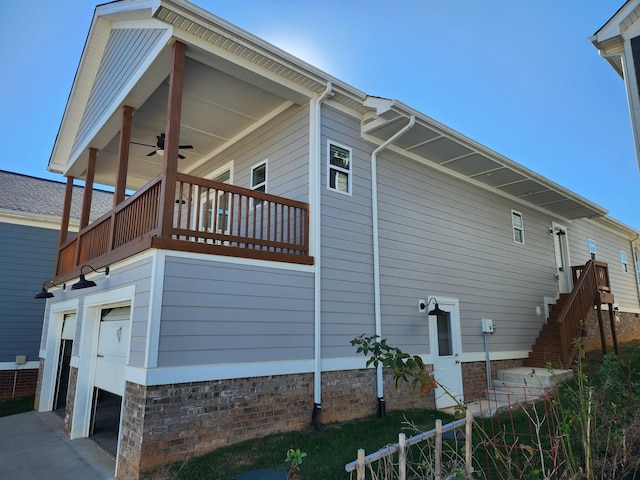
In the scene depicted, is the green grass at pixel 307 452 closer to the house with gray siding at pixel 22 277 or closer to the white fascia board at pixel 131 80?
the white fascia board at pixel 131 80

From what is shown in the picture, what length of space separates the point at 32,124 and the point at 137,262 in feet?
85.2

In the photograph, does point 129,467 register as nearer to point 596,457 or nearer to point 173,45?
point 596,457

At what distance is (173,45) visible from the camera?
228 inches

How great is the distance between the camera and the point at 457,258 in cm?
962

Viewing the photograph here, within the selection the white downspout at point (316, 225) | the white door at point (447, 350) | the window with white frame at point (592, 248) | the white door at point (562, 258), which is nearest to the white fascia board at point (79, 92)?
the white downspout at point (316, 225)

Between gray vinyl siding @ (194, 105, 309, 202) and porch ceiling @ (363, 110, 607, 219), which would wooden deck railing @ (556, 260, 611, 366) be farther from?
gray vinyl siding @ (194, 105, 309, 202)

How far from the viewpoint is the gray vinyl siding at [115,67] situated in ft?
22.3

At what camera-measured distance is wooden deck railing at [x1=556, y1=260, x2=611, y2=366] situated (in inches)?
396

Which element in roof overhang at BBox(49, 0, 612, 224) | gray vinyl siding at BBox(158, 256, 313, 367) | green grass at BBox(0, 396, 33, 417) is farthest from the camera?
green grass at BBox(0, 396, 33, 417)

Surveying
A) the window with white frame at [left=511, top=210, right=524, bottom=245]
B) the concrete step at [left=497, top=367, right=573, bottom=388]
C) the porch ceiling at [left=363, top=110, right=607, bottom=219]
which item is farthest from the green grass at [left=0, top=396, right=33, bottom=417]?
the window with white frame at [left=511, top=210, right=524, bottom=245]

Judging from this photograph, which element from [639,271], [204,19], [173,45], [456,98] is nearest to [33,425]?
[173,45]

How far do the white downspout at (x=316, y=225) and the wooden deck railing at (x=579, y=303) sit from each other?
627 centimetres

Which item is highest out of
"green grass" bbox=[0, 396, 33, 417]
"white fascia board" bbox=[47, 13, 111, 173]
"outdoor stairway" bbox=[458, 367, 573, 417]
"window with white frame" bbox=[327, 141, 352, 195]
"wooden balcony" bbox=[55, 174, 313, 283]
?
"white fascia board" bbox=[47, 13, 111, 173]

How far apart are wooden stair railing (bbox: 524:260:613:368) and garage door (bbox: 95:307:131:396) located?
889 centimetres
